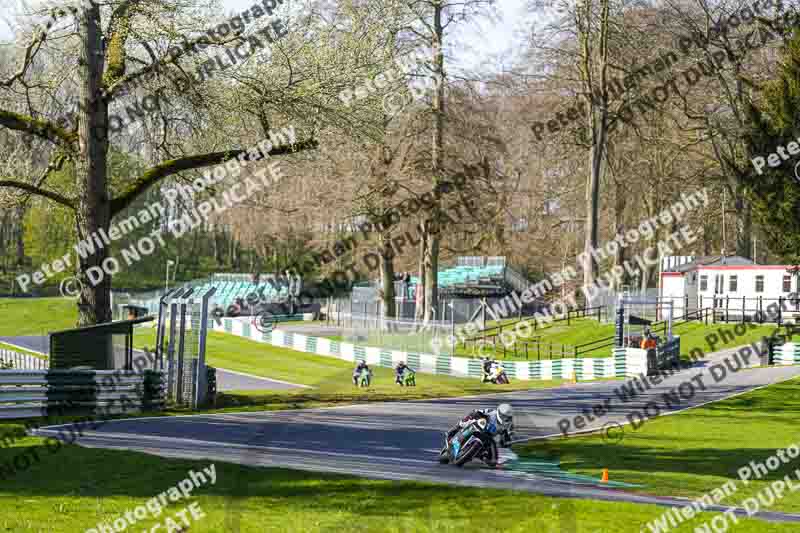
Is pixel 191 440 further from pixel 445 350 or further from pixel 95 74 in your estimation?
pixel 445 350

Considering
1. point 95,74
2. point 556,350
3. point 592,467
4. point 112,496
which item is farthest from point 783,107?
point 112,496

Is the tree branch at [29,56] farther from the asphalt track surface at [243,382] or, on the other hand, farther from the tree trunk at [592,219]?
the tree trunk at [592,219]

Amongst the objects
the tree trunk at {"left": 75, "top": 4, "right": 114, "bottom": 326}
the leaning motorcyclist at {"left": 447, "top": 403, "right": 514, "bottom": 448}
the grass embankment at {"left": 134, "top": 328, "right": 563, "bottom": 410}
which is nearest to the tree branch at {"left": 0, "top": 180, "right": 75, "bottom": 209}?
the tree trunk at {"left": 75, "top": 4, "right": 114, "bottom": 326}

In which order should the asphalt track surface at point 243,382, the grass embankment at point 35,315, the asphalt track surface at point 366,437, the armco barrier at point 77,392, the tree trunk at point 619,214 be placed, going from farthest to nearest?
the grass embankment at point 35,315, the tree trunk at point 619,214, the asphalt track surface at point 243,382, the armco barrier at point 77,392, the asphalt track surface at point 366,437

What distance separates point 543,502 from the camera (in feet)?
36.7

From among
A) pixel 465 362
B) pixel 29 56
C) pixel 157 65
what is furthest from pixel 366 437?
pixel 465 362

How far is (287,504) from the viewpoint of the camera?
10.8m

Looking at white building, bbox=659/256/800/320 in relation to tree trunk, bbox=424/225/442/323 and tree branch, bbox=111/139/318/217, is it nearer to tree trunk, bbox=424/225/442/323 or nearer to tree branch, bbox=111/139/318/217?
tree trunk, bbox=424/225/442/323

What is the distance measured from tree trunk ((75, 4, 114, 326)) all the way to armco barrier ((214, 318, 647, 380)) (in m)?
19.2

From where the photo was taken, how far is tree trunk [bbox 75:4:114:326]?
20.3m

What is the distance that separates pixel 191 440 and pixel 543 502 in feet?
22.7

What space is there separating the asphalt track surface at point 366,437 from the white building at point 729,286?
63.7ft

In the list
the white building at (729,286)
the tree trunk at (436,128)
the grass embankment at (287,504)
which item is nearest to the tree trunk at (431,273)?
the tree trunk at (436,128)

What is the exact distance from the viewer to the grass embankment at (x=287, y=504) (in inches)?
389
